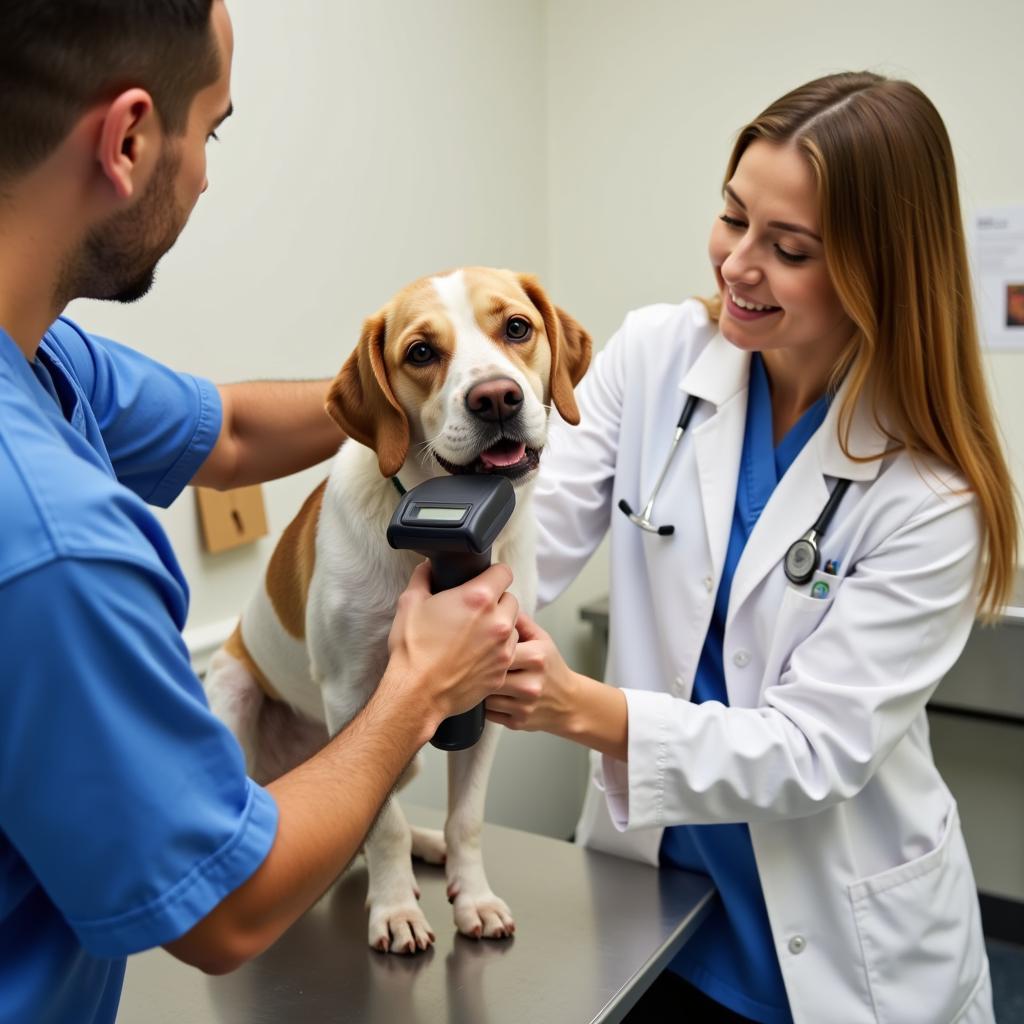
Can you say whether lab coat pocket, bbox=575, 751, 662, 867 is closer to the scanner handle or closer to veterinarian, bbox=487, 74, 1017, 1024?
veterinarian, bbox=487, 74, 1017, 1024

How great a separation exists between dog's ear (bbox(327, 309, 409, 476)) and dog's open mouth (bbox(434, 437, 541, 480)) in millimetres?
61

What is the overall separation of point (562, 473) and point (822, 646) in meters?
0.52

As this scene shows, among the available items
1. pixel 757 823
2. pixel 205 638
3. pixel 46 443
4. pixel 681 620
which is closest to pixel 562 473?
pixel 681 620

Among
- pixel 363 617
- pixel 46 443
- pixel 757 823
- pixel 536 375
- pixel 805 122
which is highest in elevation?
pixel 805 122

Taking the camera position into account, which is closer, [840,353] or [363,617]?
[363,617]

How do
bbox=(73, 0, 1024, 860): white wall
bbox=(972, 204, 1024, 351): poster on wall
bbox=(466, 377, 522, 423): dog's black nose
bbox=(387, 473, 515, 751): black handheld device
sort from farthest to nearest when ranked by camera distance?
bbox=(972, 204, 1024, 351): poster on wall, bbox=(73, 0, 1024, 860): white wall, bbox=(466, 377, 522, 423): dog's black nose, bbox=(387, 473, 515, 751): black handheld device

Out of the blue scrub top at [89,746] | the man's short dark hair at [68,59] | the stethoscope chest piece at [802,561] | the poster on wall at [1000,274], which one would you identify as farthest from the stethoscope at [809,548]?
the poster on wall at [1000,274]

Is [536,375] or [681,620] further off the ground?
[536,375]

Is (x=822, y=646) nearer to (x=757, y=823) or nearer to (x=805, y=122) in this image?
(x=757, y=823)

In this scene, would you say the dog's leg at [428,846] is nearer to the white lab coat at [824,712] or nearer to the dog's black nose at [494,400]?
the white lab coat at [824,712]

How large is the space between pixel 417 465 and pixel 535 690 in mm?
316

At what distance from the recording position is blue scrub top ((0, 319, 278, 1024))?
2.04 ft

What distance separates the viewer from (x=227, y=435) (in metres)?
1.35

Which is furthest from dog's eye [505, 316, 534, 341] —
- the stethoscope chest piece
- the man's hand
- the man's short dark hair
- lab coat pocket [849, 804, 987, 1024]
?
lab coat pocket [849, 804, 987, 1024]
